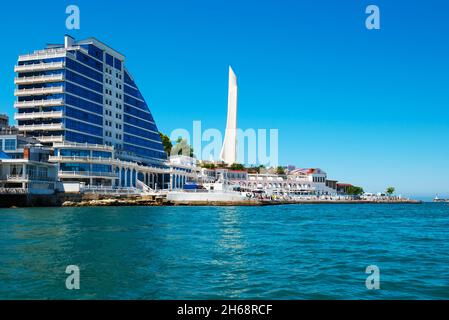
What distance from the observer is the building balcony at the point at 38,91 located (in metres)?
97.5

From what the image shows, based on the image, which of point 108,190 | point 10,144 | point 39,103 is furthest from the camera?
point 39,103

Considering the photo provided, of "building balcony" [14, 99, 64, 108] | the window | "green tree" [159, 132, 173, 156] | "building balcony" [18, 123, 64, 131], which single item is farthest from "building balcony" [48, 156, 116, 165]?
"green tree" [159, 132, 173, 156]

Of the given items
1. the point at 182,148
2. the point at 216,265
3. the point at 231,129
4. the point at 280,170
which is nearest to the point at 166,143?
the point at 182,148

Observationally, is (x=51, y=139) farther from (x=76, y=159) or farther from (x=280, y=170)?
(x=280, y=170)

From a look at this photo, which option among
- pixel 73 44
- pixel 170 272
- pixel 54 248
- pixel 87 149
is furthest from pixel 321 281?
pixel 73 44

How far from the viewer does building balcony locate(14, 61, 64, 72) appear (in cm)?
9770

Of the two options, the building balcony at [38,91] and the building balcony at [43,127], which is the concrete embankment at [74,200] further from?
the building balcony at [38,91]

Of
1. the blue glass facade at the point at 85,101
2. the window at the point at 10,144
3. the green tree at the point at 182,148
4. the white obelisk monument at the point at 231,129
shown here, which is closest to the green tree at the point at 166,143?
the green tree at the point at 182,148

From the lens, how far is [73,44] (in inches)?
4269

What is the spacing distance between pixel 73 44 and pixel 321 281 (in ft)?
340

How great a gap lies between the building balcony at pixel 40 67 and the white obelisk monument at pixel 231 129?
88470 millimetres

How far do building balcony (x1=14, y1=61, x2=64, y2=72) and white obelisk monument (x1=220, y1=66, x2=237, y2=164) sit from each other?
8847 cm

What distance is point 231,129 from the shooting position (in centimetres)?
18062

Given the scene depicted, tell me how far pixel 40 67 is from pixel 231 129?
3638 inches
